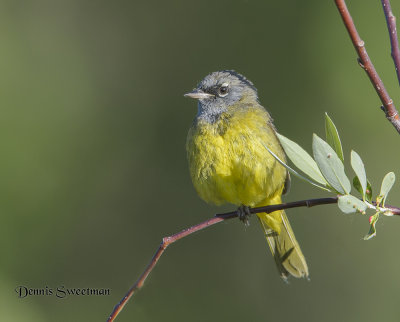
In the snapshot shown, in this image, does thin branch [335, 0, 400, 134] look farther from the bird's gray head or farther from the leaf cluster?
the bird's gray head

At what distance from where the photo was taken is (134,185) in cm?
758

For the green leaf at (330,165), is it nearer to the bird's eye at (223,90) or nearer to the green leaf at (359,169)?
the green leaf at (359,169)

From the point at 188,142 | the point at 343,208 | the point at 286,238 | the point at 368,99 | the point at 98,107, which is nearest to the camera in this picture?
the point at 343,208

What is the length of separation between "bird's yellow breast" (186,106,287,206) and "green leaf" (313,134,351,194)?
2256 mm

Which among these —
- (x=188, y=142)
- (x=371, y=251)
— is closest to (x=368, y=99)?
(x=371, y=251)

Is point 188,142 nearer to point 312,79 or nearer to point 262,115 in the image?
point 262,115

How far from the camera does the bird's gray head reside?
15.6 feet

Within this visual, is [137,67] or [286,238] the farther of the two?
[137,67]

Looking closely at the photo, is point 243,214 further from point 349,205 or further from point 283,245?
point 349,205

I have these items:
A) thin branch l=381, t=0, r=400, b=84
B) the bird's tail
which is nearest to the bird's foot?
the bird's tail

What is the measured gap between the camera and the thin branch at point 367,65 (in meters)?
1.72

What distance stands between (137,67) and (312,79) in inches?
93.1

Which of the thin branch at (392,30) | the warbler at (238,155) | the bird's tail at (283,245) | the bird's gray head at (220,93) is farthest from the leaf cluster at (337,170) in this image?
the bird's tail at (283,245)

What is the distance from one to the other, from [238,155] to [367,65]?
2.41m
